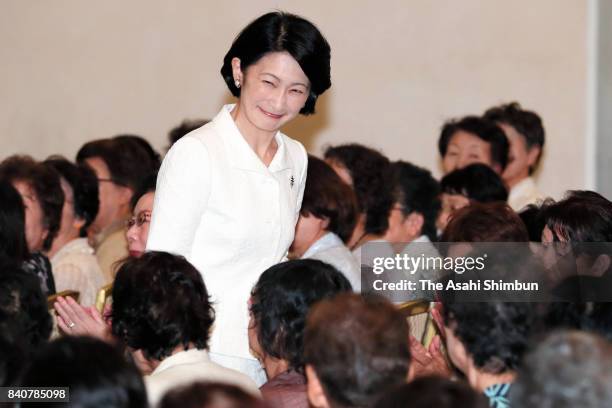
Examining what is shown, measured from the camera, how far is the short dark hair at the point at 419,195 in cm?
487

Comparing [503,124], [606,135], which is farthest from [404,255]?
[606,135]

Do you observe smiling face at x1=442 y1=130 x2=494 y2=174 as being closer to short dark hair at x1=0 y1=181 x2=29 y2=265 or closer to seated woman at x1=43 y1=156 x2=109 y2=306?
seated woman at x1=43 y1=156 x2=109 y2=306

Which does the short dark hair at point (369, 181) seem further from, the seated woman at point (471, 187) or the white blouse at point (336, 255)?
the white blouse at point (336, 255)

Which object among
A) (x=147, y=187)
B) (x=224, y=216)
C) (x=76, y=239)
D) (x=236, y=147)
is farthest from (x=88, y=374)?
(x=76, y=239)

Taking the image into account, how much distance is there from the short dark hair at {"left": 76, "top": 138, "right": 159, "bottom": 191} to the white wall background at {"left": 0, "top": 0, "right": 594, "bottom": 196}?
56.3 inches

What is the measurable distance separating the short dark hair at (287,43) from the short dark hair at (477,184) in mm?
2122

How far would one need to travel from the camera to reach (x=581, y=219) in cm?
315

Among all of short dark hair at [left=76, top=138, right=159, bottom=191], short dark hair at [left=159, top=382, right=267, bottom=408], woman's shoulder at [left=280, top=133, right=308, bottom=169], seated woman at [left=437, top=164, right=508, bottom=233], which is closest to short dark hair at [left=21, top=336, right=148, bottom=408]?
short dark hair at [left=159, top=382, right=267, bottom=408]

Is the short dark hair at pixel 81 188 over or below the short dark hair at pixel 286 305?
over

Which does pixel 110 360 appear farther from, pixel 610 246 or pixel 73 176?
pixel 73 176

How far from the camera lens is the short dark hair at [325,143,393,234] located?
15.8 feet

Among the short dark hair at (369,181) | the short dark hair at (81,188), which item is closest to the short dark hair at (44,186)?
the short dark hair at (81,188)

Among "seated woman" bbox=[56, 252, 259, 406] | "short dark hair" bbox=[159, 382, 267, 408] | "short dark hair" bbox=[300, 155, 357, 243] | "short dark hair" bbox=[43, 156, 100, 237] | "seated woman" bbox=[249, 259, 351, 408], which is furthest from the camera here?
"short dark hair" bbox=[43, 156, 100, 237]

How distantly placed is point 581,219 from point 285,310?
1.06 metres
